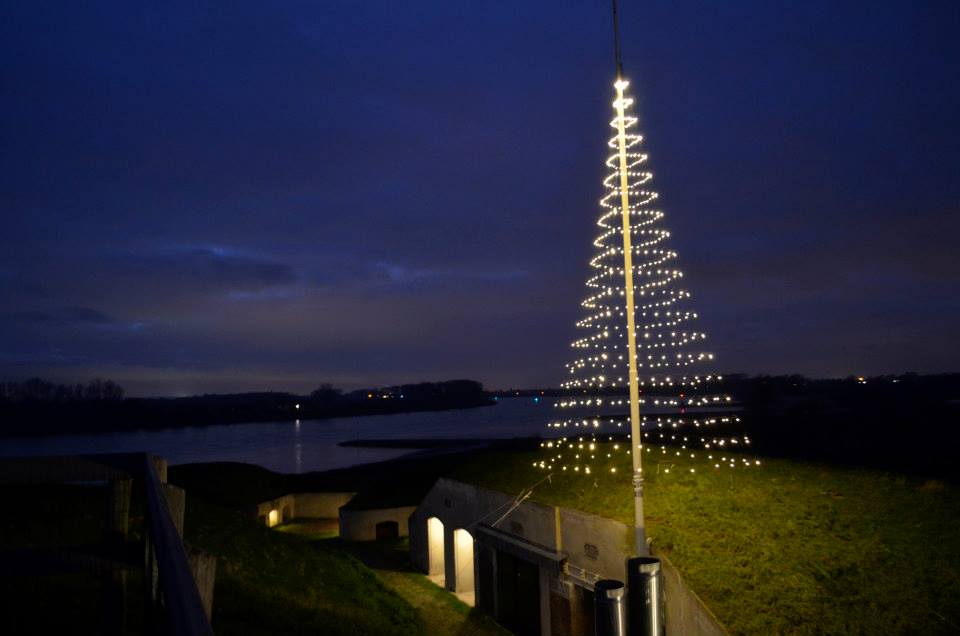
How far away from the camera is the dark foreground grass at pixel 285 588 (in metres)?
10.1

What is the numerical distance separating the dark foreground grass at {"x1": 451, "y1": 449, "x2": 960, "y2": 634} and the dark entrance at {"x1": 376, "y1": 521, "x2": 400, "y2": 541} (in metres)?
12.8

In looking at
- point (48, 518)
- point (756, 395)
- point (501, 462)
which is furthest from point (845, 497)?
point (756, 395)

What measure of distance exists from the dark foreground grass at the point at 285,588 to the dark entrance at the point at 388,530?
8414mm

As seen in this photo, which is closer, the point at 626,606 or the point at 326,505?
the point at 626,606

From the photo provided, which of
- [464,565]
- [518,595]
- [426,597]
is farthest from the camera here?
[464,565]

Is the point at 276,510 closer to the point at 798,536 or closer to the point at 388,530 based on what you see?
the point at 388,530

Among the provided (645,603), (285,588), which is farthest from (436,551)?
(645,603)

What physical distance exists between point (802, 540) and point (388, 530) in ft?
68.0

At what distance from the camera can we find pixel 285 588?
1284 centimetres

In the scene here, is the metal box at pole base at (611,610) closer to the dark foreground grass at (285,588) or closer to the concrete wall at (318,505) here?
the dark foreground grass at (285,588)

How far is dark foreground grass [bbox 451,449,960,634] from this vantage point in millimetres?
9273

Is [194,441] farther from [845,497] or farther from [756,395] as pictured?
[845,497]

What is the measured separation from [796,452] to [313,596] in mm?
24296

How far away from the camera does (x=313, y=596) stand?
13.4 metres
